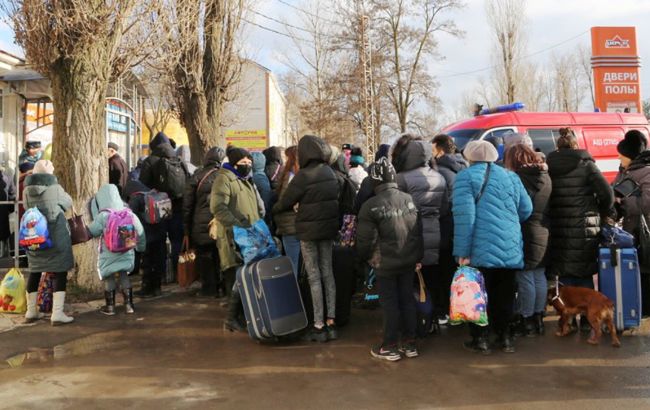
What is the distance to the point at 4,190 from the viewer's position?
9.92m

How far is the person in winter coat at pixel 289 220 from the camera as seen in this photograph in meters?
6.00

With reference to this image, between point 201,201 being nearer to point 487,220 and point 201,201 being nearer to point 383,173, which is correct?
point 383,173

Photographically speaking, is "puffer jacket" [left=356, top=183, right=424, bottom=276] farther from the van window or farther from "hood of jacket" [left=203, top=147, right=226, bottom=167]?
the van window

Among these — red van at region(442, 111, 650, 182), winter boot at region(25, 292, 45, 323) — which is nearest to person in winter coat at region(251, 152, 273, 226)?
winter boot at region(25, 292, 45, 323)

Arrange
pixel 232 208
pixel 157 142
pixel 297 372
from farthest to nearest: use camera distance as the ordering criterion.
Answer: pixel 157 142
pixel 232 208
pixel 297 372

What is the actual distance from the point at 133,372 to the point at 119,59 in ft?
15.3

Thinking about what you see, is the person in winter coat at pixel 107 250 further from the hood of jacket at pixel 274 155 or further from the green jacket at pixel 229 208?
the hood of jacket at pixel 274 155

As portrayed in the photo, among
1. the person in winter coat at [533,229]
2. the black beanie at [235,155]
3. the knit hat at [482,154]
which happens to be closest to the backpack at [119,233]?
the black beanie at [235,155]

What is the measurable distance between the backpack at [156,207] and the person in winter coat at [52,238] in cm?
115

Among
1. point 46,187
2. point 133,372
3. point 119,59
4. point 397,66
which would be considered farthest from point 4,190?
point 397,66

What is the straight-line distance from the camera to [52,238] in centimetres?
609

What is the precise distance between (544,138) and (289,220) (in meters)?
6.95

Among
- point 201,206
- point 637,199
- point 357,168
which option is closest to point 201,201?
point 201,206

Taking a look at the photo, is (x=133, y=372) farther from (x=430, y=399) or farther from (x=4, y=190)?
(x=4, y=190)
